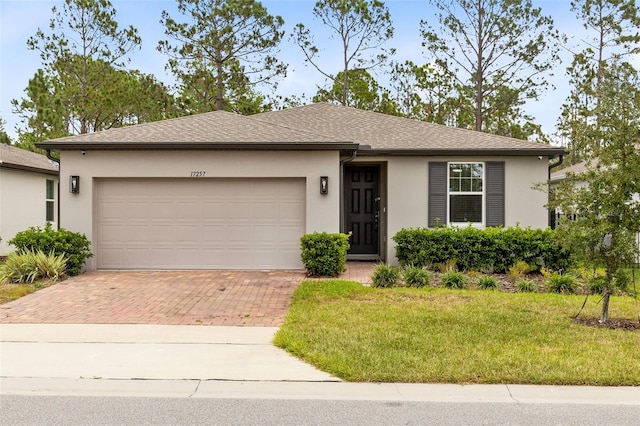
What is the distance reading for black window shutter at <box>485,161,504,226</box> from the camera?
44.0ft

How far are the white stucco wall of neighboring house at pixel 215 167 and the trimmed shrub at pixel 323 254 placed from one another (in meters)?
0.79

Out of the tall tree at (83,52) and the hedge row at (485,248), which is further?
the tall tree at (83,52)

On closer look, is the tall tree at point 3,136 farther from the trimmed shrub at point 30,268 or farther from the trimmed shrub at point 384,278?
the trimmed shrub at point 384,278

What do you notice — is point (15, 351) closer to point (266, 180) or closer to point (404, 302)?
point (404, 302)

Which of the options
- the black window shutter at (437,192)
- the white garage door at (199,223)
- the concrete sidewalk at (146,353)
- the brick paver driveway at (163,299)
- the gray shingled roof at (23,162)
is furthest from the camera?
the gray shingled roof at (23,162)

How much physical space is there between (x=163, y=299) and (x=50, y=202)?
1134 cm

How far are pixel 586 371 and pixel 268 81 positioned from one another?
22483 millimetres

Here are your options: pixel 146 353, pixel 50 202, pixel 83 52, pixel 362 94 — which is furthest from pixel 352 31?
pixel 146 353

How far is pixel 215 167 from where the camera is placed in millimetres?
12242

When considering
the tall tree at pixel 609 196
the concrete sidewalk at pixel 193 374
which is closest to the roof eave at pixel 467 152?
the tall tree at pixel 609 196

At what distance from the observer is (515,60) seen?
81.5 ft

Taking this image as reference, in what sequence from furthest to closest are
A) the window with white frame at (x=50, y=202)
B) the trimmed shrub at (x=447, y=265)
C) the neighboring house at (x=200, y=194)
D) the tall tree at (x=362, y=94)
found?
the tall tree at (x=362, y=94) < the window with white frame at (x=50, y=202) < the neighboring house at (x=200, y=194) < the trimmed shrub at (x=447, y=265)

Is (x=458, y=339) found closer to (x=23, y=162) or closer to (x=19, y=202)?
(x=19, y=202)

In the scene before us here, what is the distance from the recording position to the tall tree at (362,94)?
27.7 m
